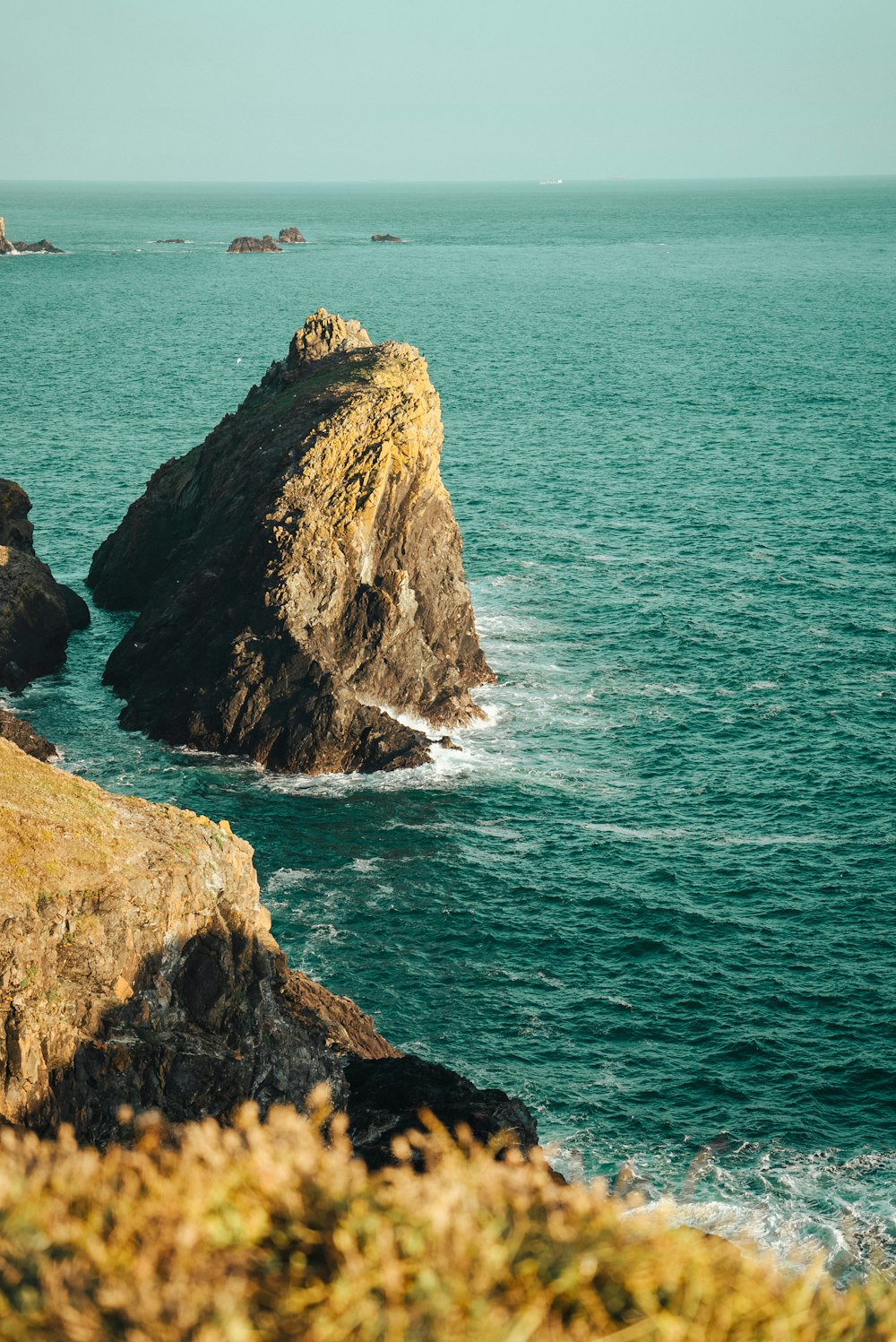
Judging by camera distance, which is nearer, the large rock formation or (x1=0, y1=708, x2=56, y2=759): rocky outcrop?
(x1=0, y1=708, x2=56, y2=759): rocky outcrop

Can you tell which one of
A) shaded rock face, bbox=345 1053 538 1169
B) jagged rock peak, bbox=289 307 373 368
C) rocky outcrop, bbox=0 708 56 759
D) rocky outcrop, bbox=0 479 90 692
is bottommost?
shaded rock face, bbox=345 1053 538 1169

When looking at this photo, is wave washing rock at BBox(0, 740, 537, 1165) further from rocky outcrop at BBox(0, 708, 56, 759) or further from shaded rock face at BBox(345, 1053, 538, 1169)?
rocky outcrop at BBox(0, 708, 56, 759)

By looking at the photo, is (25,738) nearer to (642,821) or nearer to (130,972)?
(642,821)

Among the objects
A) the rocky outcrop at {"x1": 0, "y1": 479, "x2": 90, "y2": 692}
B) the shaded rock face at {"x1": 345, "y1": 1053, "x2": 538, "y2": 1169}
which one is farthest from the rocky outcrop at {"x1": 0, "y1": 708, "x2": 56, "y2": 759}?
the shaded rock face at {"x1": 345, "y1": 1053, "x2": 538, "y2": 1169}

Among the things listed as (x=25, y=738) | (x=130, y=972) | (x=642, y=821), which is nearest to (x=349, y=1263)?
Answer: (x=130, y=972)

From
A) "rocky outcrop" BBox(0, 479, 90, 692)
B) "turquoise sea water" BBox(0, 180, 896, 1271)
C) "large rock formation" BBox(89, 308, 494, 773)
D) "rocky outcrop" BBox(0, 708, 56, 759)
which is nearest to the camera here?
"turquoise sea water" BBox(0, 180, 896, 1271)

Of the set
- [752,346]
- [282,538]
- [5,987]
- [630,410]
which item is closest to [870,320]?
[752,346]
